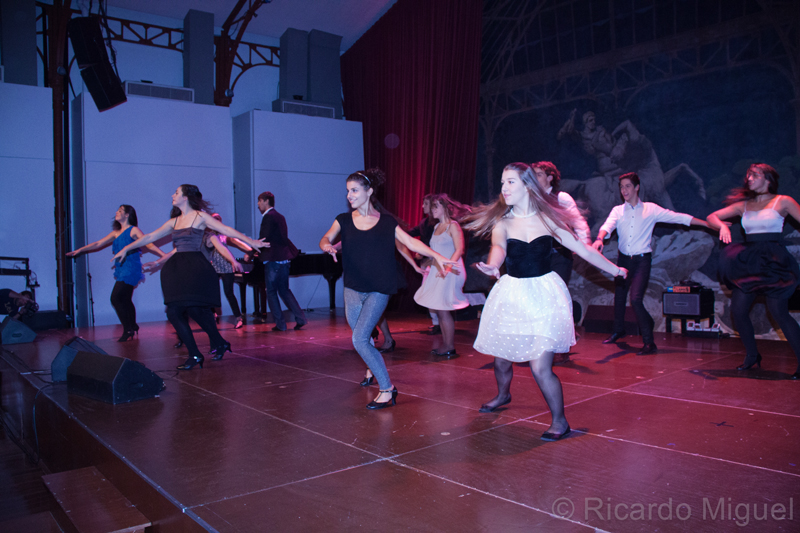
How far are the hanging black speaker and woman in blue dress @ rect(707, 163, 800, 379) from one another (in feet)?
26.7

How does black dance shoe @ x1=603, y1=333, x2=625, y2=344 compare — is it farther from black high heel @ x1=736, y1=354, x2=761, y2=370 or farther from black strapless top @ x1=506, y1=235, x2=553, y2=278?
black strapless top @ x1=506, y1=235, x2=553, y2=278

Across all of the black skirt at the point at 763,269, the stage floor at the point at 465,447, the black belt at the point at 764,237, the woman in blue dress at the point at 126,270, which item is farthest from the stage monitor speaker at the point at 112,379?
the black belt at the point at 764,237

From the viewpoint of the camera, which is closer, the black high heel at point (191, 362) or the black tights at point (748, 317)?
the black tights at point (748, 317)

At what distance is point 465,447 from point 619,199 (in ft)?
17.1

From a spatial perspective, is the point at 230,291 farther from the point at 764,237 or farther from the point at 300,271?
the point at 764,237

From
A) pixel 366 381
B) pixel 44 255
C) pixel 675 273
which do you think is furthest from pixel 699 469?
pixel 44 255

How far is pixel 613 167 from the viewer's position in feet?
23.8

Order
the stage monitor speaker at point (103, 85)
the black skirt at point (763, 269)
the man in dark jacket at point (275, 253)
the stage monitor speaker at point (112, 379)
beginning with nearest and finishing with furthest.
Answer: the stage monitor speaker at point (112, 379) → the black skirt at point (763, 269) → the man in dark jacket at point (275, 253) → the stage monitor speaker at point (103, 85)

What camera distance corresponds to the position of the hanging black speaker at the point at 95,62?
331 inches

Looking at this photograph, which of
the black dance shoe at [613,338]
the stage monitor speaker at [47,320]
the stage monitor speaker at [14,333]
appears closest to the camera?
the black dance shoe at [613,338]

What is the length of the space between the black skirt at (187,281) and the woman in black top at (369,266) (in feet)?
5.23

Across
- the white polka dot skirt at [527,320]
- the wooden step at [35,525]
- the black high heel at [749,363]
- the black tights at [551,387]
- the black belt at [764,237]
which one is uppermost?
the black belt at [764,237]

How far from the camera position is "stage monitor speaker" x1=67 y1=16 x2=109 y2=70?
8.39m

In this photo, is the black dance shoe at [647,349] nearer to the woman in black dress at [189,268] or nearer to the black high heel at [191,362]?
the woman in black dress at [189,268]
